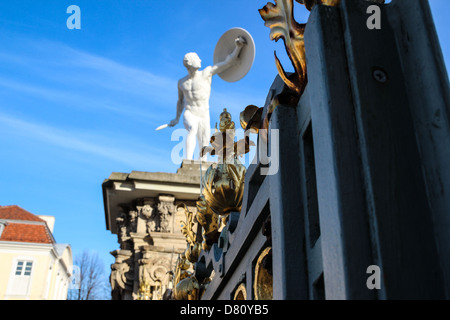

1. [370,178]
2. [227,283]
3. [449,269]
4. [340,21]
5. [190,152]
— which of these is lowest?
[449,269]

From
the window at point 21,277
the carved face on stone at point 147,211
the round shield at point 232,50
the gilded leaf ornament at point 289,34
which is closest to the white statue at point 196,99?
the round shield at point 232,50

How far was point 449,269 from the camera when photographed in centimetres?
77

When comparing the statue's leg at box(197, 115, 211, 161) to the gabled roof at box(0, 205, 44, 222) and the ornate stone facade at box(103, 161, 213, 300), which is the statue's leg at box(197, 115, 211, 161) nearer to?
the ornate stone facade at box(103, 161, 213, 300)

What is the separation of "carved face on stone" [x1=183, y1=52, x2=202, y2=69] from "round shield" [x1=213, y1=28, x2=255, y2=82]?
54 cm

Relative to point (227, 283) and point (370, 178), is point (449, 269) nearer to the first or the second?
point (370, 178)

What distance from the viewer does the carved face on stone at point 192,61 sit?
1002 cm

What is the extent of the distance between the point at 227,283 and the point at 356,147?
131cm

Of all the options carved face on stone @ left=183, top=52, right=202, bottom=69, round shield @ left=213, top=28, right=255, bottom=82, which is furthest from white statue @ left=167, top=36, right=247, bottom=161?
round shield @ left=213, top=28, right=255, bottom=82

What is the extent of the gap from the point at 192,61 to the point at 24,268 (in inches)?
673

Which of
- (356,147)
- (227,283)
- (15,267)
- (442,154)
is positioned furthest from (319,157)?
(15,267)

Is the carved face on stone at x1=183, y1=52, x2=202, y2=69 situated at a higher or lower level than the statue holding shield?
higher

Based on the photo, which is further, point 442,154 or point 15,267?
point 15,267

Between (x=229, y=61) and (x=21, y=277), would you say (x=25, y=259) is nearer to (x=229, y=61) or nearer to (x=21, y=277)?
(x=21, y=277)

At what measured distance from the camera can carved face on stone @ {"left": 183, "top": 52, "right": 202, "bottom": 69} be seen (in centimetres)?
1002
